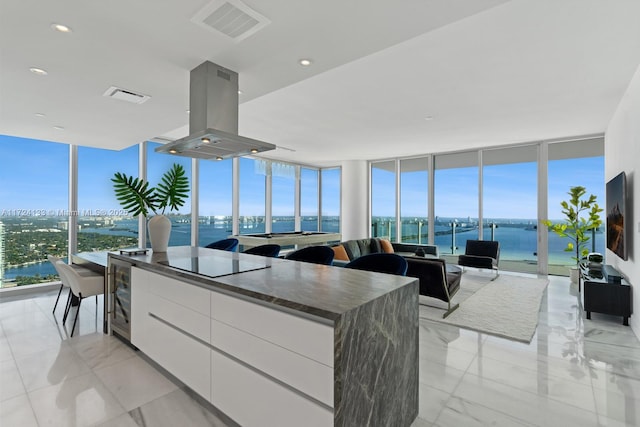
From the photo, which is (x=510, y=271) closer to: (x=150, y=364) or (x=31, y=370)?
(x=150, y=364)

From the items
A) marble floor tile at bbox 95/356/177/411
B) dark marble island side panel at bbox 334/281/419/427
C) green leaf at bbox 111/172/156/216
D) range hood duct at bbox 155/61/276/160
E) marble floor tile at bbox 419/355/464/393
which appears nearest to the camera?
dark marble island side panel at bbox 334/281/419/427

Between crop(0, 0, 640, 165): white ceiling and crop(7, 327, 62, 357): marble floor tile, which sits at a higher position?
crop(0, 0, 640, 165): white ceiling

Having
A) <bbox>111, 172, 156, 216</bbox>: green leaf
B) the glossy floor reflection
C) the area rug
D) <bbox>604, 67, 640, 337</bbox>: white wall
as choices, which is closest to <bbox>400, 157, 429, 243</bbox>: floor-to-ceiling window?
the area rug

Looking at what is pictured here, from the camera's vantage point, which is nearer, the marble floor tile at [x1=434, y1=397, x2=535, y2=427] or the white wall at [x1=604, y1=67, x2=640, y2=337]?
the marble floor tile at [x1=434, y1=397, x2=535, y2=427]

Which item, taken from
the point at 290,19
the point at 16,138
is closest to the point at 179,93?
the point at 290,19

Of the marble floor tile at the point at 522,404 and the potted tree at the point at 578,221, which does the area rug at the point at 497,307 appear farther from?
the marble floor tile at the point at 522,404

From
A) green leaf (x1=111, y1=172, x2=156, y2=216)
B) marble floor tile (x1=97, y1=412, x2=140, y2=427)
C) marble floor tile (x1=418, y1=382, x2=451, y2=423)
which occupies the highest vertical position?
green leaf (x1=111, y1=172, x2=156, y2=216)

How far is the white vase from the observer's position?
3.23 m

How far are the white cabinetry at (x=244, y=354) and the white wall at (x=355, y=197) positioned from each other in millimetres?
6948

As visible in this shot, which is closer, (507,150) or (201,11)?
(201,11)

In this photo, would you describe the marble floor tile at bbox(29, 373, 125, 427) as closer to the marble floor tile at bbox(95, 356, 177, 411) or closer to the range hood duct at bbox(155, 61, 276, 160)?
the marble floor tile at bbox(95, 356, 177, 411)

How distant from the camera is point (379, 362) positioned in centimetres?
152

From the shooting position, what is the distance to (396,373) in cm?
167

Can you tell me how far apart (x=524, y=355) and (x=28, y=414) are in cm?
382
